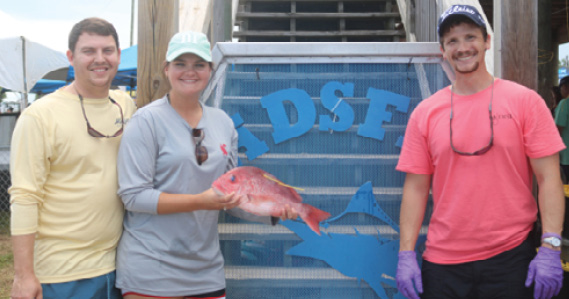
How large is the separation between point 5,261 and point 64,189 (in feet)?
17.1

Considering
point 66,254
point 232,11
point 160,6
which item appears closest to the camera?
point 66,254

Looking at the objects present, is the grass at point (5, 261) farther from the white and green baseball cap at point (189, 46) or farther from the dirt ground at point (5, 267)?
the white and green baseball cap at point (189, 46)

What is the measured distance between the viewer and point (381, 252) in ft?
8.59

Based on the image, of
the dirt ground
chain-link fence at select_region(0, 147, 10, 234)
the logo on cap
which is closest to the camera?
the logo on cap

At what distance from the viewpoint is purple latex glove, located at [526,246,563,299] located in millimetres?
1990

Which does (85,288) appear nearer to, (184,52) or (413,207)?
(184,52)

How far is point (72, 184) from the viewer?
2.01 meters

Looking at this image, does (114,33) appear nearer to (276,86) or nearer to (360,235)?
(276,86)

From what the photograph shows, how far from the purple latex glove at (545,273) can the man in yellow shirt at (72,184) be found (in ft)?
6.09

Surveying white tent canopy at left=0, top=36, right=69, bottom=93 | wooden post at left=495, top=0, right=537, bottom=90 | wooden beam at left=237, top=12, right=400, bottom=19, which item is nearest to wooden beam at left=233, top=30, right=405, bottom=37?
wooden beam at left=237, top=12, right=400, bottom=19

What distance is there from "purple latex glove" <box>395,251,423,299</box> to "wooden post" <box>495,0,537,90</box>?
119 cm

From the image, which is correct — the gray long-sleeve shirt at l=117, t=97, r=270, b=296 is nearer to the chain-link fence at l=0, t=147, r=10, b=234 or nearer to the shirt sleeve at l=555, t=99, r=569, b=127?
the shirt sleeve at l=555, t=99, r=569, b=127

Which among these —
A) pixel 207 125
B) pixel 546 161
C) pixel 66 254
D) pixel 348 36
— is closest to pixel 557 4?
pixel 348 36

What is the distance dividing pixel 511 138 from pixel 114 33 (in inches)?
74.2
